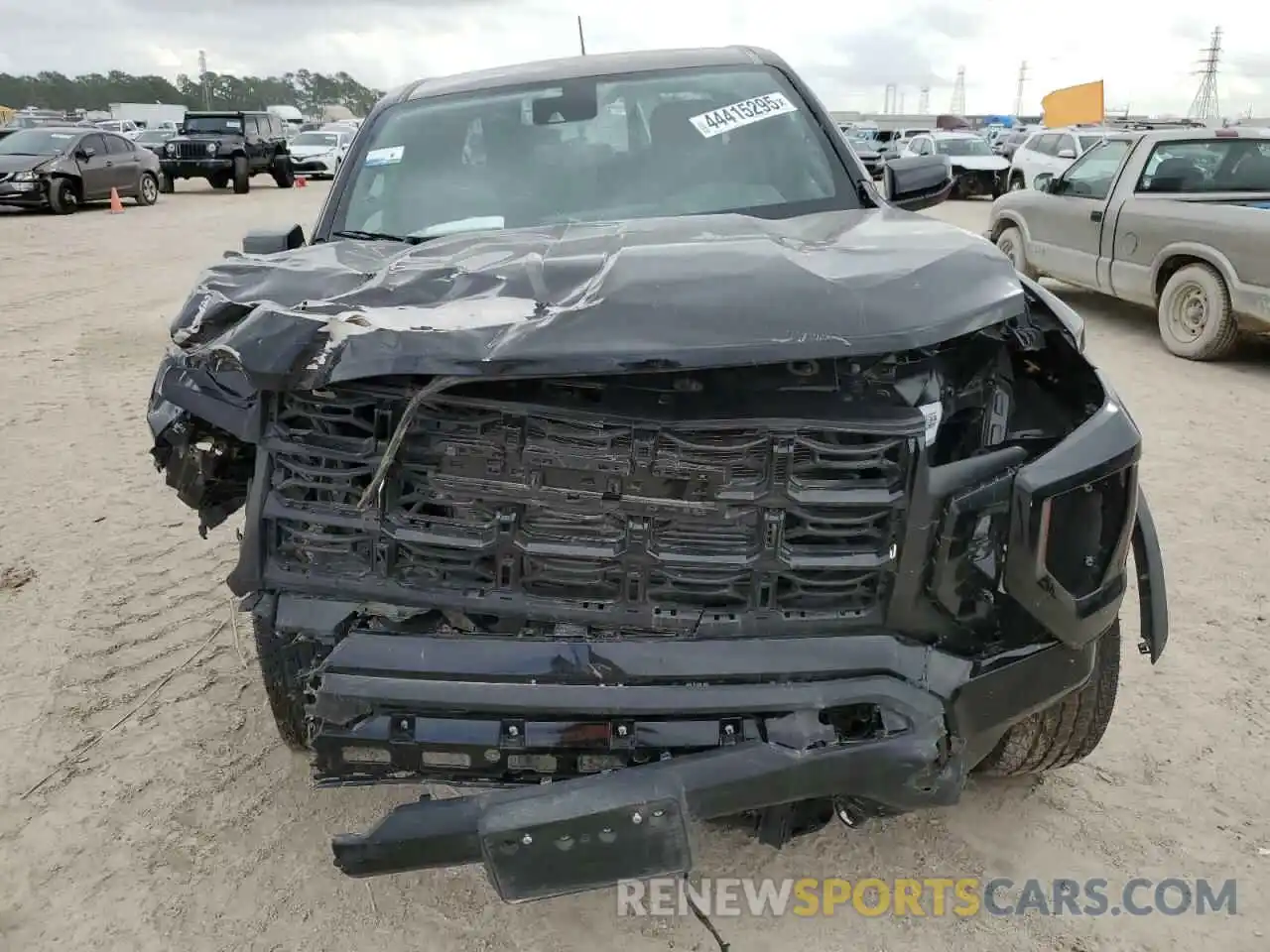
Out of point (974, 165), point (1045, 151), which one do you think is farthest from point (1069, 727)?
point (974, 165)

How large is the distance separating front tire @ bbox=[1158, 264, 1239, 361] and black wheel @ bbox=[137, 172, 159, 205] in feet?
58.4

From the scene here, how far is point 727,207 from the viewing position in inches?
124

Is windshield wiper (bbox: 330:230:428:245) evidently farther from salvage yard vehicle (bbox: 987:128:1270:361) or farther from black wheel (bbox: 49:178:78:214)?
black wheel (bbox: 49:178:78:214)

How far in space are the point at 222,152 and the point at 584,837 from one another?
23.3 meters

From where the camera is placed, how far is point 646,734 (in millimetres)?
1888

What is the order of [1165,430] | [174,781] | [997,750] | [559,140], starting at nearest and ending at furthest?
1. [997,750]
2. [174,781]
3. [559,140]
4. [1165,430]

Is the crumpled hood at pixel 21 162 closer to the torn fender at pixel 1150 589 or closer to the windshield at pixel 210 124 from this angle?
the windshield at pixel 210 124

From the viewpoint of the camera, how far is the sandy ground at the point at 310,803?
226 cm

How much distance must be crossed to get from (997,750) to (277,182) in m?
24.7

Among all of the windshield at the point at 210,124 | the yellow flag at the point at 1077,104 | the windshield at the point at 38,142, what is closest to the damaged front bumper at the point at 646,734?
the windshield at the point at 38,142

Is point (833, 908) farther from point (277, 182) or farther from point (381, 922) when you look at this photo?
point (277, 182)

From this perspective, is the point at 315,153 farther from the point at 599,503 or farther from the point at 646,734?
the point at 646,734

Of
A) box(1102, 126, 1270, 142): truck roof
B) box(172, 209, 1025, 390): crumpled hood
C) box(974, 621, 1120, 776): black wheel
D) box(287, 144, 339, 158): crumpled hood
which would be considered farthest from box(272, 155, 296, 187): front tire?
box(974, 621, 1120, 776): black wheel

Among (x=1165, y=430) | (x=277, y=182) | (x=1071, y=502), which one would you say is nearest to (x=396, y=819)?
(x=1071, y=502)
